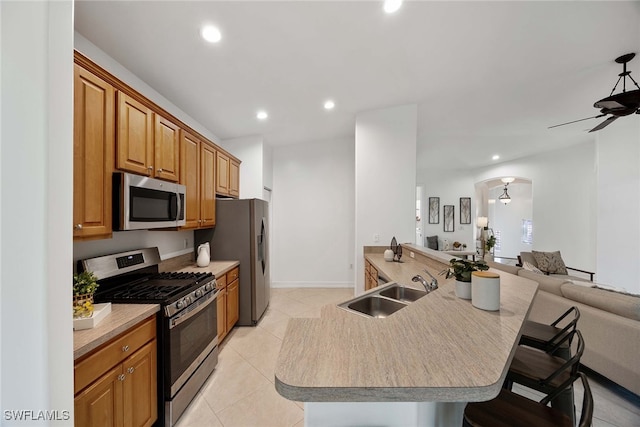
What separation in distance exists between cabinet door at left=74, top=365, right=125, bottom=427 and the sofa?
2793mm

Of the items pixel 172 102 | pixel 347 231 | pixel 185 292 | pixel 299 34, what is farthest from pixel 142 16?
pixel 347 231

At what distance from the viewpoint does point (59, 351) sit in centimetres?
78

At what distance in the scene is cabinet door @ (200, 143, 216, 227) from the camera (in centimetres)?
278

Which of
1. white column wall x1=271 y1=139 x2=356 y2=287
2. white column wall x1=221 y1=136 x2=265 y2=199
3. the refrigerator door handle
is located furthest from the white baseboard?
white column wall x1=221 y1=136 x2=265 y2=199

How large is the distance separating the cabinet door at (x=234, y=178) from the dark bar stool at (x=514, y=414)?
3474 mm

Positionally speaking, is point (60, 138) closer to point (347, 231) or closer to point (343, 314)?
point (343, 314)

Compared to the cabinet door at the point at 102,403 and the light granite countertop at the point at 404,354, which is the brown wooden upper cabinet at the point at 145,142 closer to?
the cabinet door at the point at 102,403

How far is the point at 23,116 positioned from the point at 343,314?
141 centimetres

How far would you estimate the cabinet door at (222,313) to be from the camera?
8.43 ft

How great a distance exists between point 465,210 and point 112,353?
8496 millimetres

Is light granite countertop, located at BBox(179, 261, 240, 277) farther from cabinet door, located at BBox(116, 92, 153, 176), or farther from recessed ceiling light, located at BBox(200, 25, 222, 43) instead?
recessed ceiling light, located at BBox(200, 25, 222, 43)

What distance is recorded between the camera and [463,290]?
1.41m

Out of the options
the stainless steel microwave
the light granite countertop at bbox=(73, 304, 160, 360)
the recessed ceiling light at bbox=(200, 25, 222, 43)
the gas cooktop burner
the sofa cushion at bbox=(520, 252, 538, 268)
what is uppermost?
the recessed ceiling light at bbox=(200, 25, 222, 43)

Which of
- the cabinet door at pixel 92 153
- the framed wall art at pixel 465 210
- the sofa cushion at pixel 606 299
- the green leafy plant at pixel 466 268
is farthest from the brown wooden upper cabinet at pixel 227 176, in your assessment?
the framed wall art at pixel 465 210
